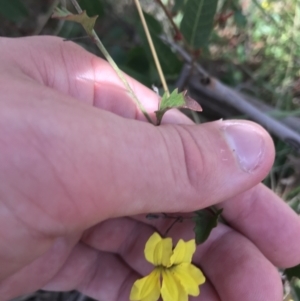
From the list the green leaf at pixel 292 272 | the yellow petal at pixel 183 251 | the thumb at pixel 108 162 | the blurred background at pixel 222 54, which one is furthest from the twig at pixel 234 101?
the yellow petal at pixel 183 251

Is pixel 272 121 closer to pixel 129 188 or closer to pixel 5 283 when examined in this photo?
pixel 129 188

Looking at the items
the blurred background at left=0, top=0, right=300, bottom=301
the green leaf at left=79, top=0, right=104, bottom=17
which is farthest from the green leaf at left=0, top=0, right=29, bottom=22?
the green leaf at left=79, top=0, right=104, bottom=17

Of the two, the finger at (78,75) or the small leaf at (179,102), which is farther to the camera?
the finger at (78,75)

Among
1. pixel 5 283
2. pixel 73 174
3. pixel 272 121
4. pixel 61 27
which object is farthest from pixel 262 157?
pixel 61 27

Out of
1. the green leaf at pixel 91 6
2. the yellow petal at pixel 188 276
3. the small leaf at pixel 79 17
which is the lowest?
the yellow petal at pixel 188 276

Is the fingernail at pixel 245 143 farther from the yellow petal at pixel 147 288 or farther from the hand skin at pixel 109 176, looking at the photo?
the yellow petal at pixel 147 288

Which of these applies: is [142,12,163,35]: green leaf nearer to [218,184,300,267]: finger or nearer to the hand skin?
the hand skin
